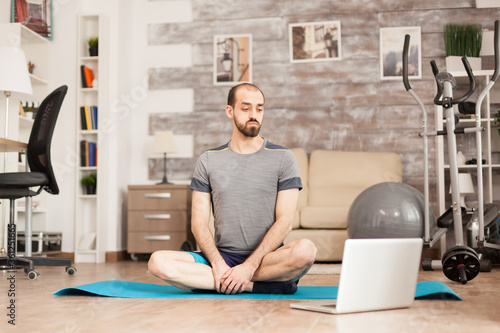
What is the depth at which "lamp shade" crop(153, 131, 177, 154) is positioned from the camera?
5.60m

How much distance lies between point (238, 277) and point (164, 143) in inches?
132

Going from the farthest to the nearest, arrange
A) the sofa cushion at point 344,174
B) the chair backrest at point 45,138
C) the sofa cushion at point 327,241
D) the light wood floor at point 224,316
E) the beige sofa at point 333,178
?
1. the sofa cushion at point 344,174
2. the beige sofa at point 333,178
3. the sofa cushion at point 327,241
4. the chair backrest at point 45,138
5. the light wood floor at point 224,316

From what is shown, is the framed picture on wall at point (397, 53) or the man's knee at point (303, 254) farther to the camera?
→ the framed picture on wall at point (397, 53)

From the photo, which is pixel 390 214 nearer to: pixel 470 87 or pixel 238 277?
pixel 470 87

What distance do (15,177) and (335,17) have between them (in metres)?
3.37

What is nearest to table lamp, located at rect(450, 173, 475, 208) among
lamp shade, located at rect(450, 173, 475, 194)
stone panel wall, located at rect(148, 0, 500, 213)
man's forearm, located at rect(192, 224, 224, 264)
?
lamp shade, located at rect(450, 173, 475, 194)

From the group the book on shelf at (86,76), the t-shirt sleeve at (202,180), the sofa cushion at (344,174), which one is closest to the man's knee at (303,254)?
the t-shirt sleeve at (202,180)

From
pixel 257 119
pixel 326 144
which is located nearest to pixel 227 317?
pixel 257 119

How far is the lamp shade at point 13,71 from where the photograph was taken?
427 cm

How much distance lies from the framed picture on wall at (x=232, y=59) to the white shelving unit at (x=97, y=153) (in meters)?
1.06

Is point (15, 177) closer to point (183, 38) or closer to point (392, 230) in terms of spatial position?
point (392, 230)

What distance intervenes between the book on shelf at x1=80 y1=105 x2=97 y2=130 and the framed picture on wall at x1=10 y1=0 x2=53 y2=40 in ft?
2.62

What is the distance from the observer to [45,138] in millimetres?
3955

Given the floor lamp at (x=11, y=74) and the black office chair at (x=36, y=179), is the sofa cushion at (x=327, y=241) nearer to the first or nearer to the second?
the black office chair at (x=36, y=179)
